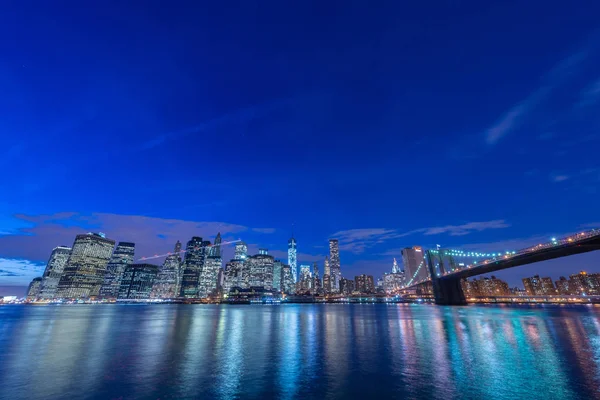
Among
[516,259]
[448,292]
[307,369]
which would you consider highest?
[516,259]

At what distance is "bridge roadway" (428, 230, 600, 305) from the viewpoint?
72812 millimetres

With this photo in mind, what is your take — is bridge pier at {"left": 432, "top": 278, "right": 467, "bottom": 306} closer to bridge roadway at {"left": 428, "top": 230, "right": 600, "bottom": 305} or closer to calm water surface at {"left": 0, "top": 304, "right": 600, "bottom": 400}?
bridge roadway at {"left": 428, "top": 230, "right": 600, "bottom": 305}

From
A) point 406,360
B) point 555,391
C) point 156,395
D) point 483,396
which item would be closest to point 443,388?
point 483,396

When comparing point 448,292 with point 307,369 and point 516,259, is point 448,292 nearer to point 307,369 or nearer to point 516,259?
point 516,259

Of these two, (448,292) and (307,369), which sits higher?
(448,292)

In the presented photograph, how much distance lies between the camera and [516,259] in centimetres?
9588

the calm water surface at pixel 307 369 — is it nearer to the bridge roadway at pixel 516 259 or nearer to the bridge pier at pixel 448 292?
the bridge roadway at pixel 516 259

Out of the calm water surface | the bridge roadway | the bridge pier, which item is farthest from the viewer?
the bridge pier

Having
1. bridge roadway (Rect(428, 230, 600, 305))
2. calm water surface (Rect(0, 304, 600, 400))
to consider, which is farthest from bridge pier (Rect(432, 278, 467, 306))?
calm water surface (Rect(0, 304, 600, 400))

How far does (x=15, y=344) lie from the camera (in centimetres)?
3372

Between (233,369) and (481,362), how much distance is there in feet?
62.2

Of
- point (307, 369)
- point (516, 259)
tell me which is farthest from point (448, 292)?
point (307, 369)

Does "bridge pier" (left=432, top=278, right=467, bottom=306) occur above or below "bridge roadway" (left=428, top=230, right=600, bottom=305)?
below

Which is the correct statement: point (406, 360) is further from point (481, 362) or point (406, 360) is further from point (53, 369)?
point (53, 369)
